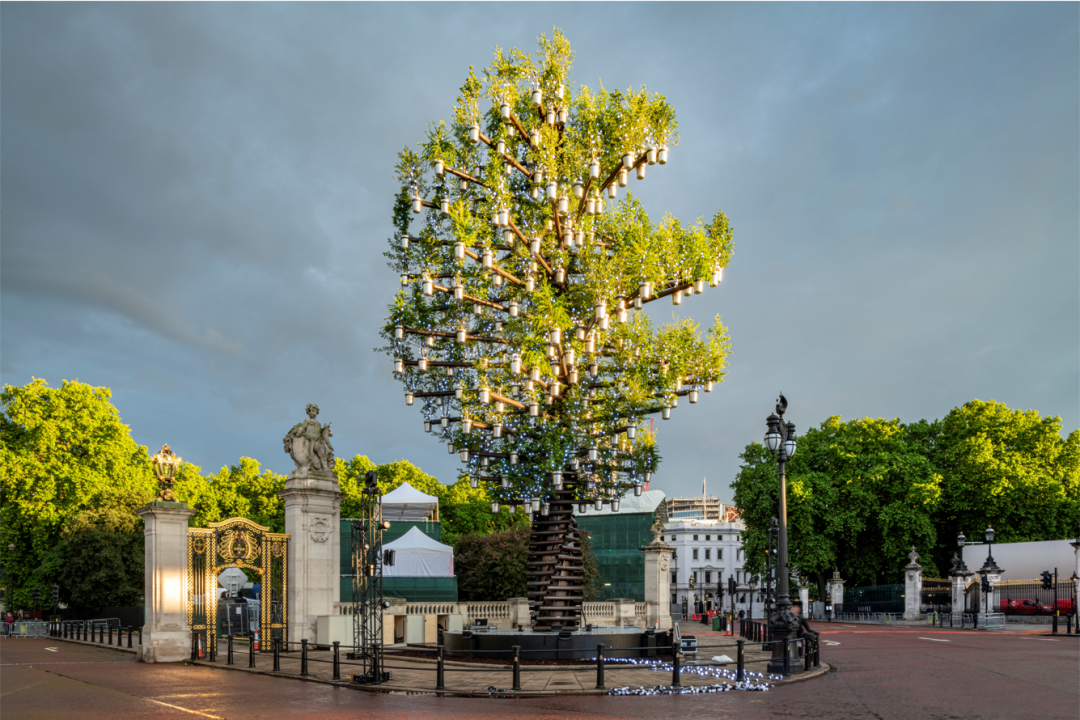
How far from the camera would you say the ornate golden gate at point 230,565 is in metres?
21.8

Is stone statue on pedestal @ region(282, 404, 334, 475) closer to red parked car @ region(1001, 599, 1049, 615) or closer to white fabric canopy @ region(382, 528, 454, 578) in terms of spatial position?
white fabric canopy @ region(382, 528, 454, 578)

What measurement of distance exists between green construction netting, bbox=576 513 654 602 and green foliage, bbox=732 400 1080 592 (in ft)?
46.9

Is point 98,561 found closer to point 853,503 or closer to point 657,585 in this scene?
point 657,585

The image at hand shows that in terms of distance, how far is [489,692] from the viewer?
14.3 meters

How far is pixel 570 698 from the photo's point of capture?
13.8 m

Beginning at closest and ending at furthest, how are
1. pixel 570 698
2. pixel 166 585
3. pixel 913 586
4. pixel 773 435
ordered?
pixel 570 698 < pixel 773 435 < pixel 166 585 < pixel 913 586

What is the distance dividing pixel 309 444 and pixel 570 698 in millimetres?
12555

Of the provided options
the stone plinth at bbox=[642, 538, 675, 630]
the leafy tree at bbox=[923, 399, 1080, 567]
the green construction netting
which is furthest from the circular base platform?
the green construction netting

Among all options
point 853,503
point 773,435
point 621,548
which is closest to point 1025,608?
point 853,503

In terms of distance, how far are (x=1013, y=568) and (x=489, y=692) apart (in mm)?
42745

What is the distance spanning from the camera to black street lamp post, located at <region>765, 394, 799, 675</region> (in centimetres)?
1674

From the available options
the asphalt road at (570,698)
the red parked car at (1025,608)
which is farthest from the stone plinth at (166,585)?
the red parked car at (1025,608)

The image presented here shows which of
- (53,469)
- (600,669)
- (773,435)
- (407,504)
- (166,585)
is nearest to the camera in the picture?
(600,669)

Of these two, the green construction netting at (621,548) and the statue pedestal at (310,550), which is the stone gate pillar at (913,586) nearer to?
the green construction netting at (621,548)
